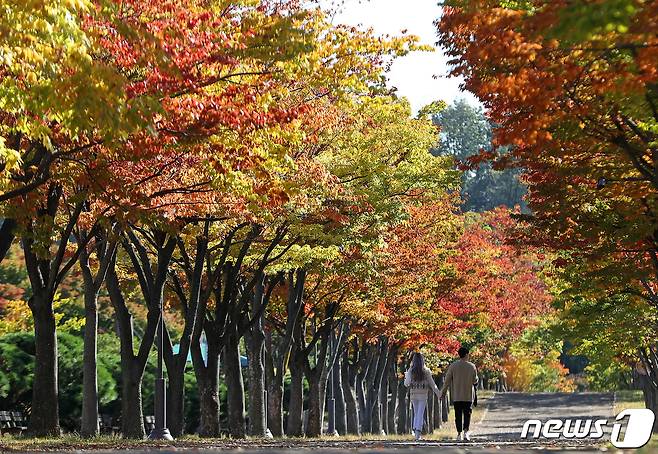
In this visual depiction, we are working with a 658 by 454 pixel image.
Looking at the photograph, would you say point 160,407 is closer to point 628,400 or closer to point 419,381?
point 419,381

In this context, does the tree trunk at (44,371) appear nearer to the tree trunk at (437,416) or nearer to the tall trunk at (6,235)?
the tall trunk at (6,235)

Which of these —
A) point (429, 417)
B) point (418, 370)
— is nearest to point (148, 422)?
point (418, 370)

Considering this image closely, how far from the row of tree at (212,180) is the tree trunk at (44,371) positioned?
3 centimetres

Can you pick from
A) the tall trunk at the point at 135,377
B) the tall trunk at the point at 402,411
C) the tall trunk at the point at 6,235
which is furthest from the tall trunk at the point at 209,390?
the tall trunk at the point at 402,411

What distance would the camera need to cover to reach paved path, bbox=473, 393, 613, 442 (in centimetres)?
6049

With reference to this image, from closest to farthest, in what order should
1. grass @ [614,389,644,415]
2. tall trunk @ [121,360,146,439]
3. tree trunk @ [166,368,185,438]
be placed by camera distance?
tall trunk @ [121,360,146,439], tree trunk @ [166,368,185,438], grass @ [614,389,644,415]

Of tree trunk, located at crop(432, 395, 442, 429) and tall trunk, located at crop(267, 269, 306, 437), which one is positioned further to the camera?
tree trunk, located at crop(432, 395, 442, 429)

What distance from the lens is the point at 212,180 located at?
1997 centimetres

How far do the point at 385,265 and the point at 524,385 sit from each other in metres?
71.2

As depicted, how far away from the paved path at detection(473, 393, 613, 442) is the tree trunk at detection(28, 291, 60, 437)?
33.8 m

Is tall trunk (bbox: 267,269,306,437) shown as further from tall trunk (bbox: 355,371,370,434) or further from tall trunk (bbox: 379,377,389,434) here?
tall trunk (bbox: 379,377,389,434)

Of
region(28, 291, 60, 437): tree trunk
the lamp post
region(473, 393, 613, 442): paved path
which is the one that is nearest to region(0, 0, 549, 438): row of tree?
region(28, 291, 60, 437): tree trunk

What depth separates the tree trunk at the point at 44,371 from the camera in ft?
76.7

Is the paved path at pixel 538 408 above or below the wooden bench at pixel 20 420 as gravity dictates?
above
